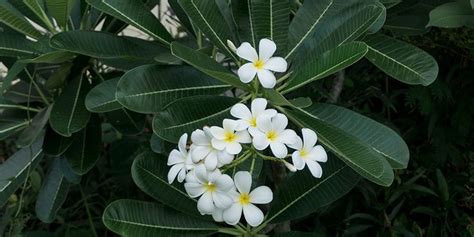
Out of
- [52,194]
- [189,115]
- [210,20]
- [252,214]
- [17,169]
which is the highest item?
[210,20]

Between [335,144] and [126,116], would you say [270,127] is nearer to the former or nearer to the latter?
[335,144]

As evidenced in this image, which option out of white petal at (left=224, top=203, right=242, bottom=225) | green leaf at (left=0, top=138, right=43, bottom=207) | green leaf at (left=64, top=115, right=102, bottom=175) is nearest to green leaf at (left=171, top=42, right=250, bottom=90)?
white petal at (left=224, top=203, right=242, bottom=225)

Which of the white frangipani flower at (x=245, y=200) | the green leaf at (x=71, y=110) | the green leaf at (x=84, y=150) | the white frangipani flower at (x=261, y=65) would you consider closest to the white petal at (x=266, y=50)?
the white frangipani flower at (x=261, y=65)

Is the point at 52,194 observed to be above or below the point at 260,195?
below

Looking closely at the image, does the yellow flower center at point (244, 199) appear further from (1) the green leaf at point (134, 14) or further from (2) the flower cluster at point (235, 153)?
(1) the green leaf at point (134, 14)

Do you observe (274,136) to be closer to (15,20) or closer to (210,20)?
(210,20)

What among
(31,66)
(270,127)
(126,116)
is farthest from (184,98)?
(31,66)

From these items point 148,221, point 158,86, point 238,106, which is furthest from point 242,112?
point 148,221
